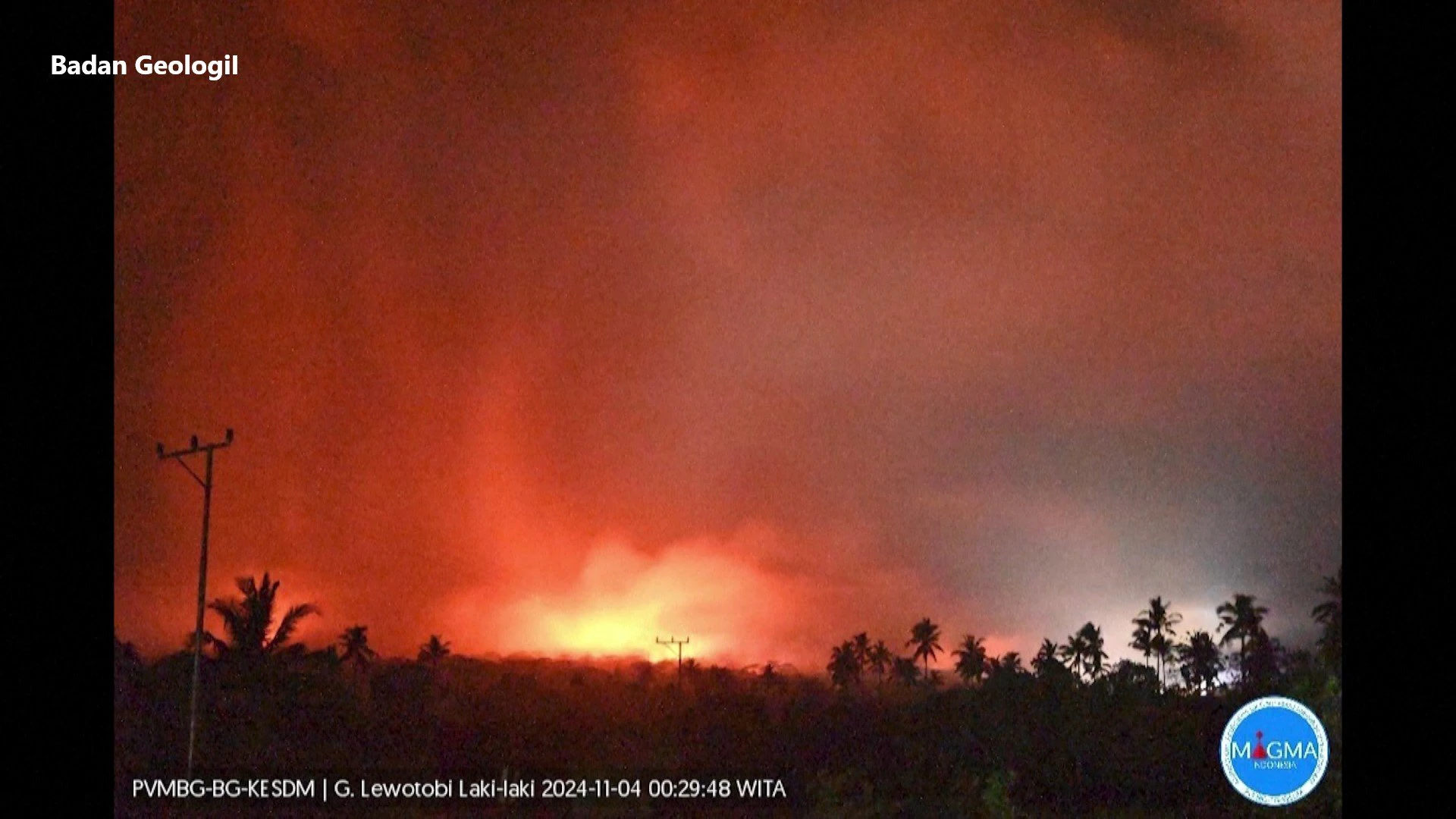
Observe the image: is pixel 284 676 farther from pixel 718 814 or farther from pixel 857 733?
pixel 857 733

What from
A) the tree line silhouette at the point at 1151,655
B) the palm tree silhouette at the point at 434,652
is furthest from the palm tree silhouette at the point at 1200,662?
the palm tree silhouette at the point at 434,652

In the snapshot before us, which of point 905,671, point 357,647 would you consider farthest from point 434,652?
point 905,671

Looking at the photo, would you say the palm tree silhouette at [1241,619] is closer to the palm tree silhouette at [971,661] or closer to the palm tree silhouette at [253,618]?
the palm tree silhouette at [971,661]

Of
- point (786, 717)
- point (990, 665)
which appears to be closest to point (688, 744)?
point (786, 717)

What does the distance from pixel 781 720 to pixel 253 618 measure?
538 centimetres

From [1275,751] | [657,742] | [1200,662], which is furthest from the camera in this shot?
[1200,662]

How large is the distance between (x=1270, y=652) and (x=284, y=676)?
10537 mm

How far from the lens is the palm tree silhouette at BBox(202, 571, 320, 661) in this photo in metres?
11.5

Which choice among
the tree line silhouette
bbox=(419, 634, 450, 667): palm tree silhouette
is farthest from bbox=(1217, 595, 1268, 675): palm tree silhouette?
bbox=(419, 634, 450, 667): palm tree silhouette

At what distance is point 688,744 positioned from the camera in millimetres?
12094

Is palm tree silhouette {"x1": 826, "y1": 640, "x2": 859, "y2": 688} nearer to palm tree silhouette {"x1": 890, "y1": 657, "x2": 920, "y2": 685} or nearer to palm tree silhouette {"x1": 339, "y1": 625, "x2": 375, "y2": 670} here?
palm tree silhouette {"x1": 890, "y1": 657, "x2": 920, "y2": 685}

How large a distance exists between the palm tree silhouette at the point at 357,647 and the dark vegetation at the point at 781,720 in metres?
0.02

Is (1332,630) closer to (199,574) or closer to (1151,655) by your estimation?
(1151,655)

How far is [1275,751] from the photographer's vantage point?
10906mm
